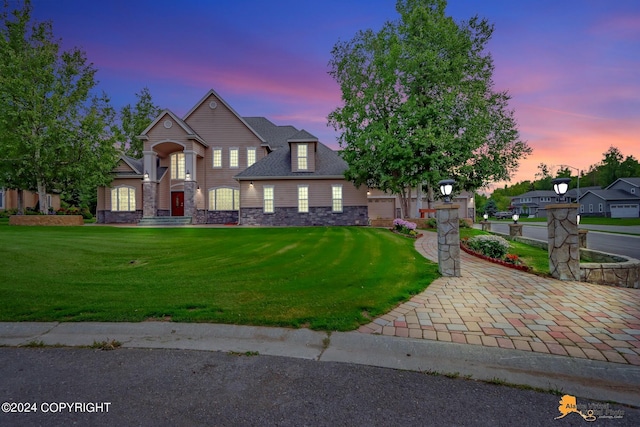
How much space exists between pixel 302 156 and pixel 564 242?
57.1ft

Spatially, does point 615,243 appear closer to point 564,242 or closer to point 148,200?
point 564,242

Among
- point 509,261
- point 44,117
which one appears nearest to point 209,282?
point 509,261

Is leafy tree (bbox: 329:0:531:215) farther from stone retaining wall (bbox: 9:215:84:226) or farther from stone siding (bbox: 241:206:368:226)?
stone retaining wall (bbox: 9:215:84:226)

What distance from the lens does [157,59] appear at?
701 inches

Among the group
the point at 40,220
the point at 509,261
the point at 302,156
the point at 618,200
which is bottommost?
the point at 509,261

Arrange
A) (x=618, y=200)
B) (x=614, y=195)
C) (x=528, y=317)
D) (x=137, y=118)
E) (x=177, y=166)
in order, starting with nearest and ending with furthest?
(x=528, y=317) → (x=177, y=166) → (x=137, y=118) → (x=618, y=200) → (x=614, y=195)

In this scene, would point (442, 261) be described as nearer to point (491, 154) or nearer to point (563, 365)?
point (563, 365)

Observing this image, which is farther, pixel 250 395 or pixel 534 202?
pixel 534 202

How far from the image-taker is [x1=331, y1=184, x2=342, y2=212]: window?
71.0 feet

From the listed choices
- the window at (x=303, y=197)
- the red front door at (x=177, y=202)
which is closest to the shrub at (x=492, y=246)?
the window at (x=303, y=197)

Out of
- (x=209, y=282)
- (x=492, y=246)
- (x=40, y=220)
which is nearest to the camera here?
(x=209, y=282)

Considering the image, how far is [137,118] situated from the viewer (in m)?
38.2

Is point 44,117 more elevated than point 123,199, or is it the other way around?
point 44,117

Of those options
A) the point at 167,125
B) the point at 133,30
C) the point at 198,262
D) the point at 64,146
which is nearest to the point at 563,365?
the point at 198,262
